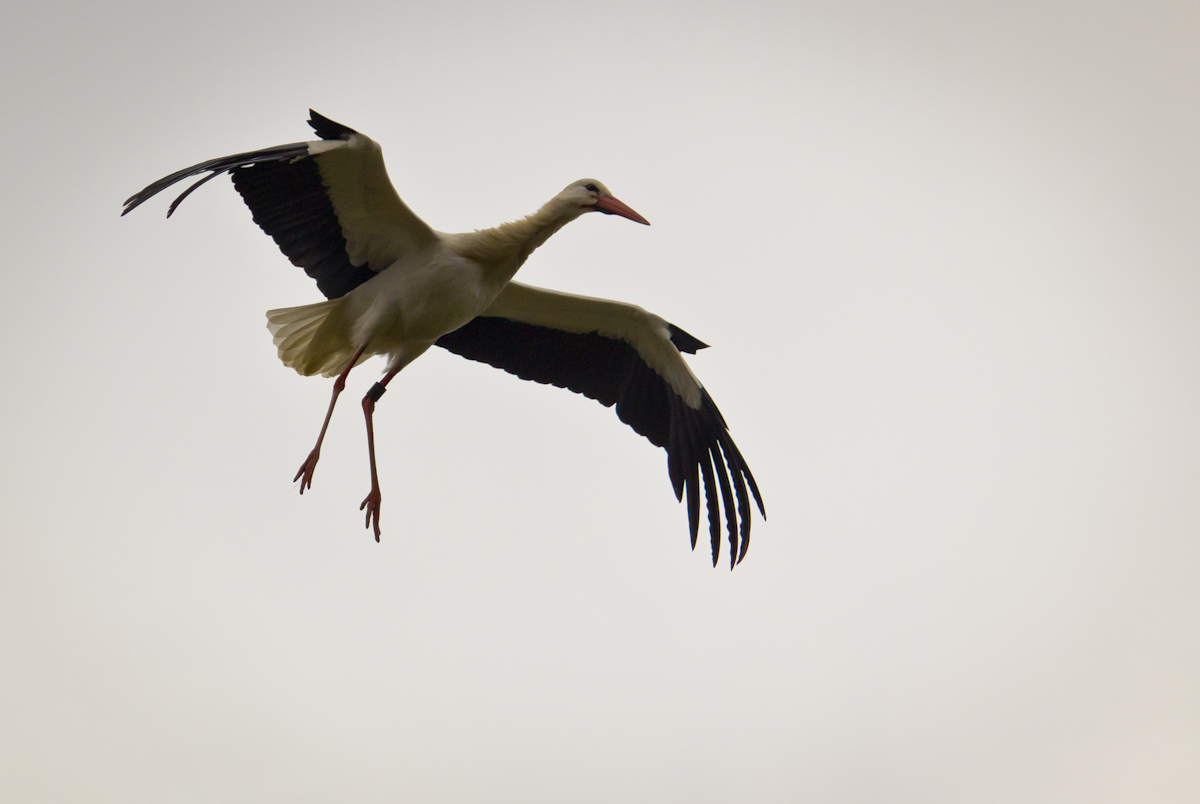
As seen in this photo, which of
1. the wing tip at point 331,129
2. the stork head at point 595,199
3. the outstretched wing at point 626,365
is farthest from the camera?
the outstretched wing at point 626,365

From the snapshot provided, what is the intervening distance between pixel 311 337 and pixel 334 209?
0.84m

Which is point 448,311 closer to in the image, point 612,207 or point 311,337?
point 311,337

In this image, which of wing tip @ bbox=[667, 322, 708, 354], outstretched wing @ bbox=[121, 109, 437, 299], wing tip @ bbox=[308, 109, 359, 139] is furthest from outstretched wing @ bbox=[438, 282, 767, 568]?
wing tip @ bbox=[308, 109, 359, 139]

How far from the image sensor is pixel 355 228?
6773 millimetres

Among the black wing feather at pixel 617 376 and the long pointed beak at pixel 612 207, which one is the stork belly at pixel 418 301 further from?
the black wing feather at pixel 617 376

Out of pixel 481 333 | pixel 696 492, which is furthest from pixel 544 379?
pixel 696 492

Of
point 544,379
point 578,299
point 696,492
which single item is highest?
point 578,299

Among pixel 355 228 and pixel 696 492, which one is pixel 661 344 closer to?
pixel 696 492

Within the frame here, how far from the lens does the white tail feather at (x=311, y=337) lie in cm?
693

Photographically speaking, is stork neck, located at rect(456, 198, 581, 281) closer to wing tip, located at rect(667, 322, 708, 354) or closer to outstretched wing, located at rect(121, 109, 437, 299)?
outstretched wing, located at rect(121, 109, 437, 299)

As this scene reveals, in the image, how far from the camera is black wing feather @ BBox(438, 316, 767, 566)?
7.94 m

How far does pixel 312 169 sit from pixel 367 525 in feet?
6.53

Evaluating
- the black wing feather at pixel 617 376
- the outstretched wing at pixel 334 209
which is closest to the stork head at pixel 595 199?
the outstretched wing at pixel 334 209

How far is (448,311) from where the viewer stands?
263 inches
